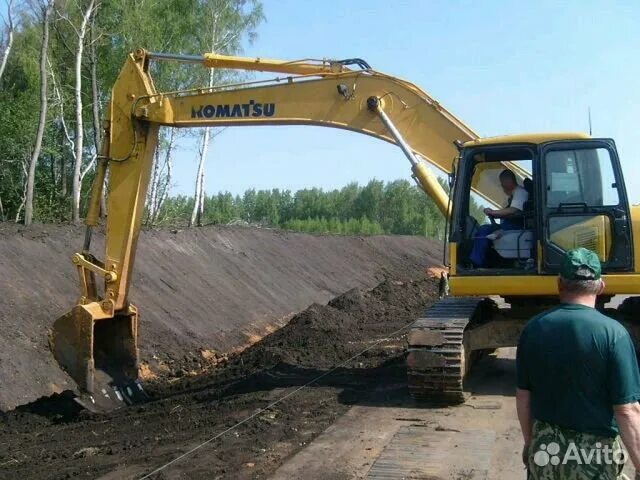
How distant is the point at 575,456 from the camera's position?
344 centimetres

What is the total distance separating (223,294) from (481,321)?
32.2 feet

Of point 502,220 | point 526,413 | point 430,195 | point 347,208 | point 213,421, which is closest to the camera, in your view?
point 526,413

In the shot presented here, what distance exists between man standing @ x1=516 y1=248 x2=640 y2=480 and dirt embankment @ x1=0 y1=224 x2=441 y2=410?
8.11m

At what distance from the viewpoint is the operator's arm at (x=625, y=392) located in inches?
131

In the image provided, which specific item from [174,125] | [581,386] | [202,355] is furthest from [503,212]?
[202,355]

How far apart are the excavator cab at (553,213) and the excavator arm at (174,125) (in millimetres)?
Answer: 624

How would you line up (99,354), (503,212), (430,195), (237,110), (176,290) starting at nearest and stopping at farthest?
(503,212) < (430,195) < (237,110) < (99,354) < (176,290)

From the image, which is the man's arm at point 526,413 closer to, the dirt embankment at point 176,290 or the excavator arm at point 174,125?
the excavator arm at point 174,125

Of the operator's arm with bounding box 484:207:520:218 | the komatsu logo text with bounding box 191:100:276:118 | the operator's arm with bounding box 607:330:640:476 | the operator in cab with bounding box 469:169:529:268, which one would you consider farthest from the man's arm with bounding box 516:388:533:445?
the komatsu logo text with bounding box 191:100:276:118

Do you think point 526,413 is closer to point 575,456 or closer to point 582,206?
point 575,456

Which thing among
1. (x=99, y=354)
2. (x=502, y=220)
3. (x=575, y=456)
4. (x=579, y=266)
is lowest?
(x=99, y=354)

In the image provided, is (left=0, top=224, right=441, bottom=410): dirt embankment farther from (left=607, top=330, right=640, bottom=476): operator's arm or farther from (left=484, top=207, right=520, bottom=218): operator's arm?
(left=607, top=330, right=640, bottom=476): operator's arm

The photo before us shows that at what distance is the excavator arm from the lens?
9297 millimetres

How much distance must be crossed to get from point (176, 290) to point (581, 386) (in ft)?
46.2
